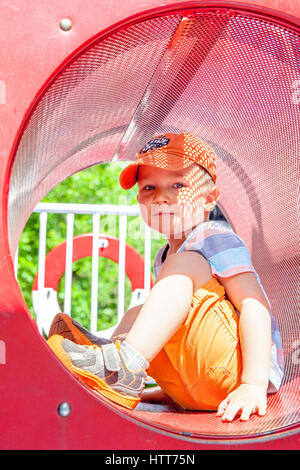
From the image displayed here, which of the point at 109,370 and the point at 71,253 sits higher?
the point at 71,253

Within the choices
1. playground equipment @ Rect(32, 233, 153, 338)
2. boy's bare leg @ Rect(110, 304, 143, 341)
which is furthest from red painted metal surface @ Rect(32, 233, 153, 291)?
boy's bare leg @ Rect(110, 304, 143, 341)

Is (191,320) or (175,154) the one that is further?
(175,154)

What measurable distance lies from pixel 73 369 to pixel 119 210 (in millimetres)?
1593

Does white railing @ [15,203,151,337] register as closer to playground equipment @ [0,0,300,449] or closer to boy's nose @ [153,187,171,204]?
playground equipment @ [0,0,300,449]

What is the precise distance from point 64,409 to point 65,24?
1.76 feet

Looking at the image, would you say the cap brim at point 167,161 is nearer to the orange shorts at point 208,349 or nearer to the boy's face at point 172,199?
the boy's face at point 172,199

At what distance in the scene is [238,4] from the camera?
0.87m

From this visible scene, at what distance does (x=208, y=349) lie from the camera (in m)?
1.10

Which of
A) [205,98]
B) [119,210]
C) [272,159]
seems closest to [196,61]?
[205,98]

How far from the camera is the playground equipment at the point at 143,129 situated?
754 millimetres

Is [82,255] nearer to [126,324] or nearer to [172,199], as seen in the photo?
[126,324]

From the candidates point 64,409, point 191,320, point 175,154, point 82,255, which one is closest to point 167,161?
point 175,154

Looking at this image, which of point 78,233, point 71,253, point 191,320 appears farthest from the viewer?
point 78,233

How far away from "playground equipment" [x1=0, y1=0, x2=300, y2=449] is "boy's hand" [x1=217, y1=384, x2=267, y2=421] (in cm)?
1
